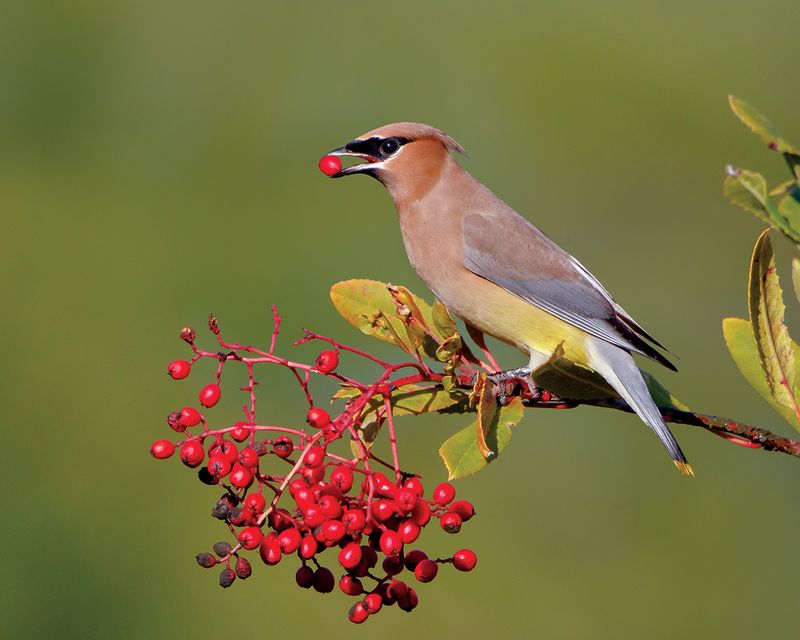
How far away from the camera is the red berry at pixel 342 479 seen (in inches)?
92.7

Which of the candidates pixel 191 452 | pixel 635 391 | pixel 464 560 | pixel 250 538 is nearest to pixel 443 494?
pixel 464 560

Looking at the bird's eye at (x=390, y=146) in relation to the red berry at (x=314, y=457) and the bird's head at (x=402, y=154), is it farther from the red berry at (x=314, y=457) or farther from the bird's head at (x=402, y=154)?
the red berry at (x=314, y=457)

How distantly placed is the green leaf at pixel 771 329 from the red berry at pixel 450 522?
65 cm

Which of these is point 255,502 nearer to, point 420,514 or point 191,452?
point 191,452

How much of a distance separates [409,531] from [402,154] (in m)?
1.66

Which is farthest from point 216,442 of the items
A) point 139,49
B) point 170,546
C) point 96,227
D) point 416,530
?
point 139,49

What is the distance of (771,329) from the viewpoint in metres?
2.38

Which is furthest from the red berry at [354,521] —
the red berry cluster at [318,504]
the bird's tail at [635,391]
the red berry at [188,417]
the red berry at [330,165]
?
the red berry at [330,165]

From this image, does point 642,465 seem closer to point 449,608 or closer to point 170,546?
point 449,608

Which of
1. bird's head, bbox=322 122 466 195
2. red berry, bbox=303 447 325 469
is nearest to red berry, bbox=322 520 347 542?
red berry, bbox=303 447 325 469

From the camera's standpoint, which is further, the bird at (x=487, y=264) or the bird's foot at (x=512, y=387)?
the bird at (x=487, y=264)

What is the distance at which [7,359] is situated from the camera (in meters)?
5.45

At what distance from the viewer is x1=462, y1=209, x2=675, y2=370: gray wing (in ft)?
11.3

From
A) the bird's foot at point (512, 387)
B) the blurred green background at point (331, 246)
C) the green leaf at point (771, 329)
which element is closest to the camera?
the green leaf at point (771, 329)
